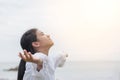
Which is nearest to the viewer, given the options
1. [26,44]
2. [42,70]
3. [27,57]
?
[27,57]

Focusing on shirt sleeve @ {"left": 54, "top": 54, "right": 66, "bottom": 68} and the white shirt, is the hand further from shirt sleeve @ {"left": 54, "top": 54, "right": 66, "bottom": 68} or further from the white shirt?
shirt sleeve @ {"left": 54, "top": 54, "right": 66, "bottom": 68}

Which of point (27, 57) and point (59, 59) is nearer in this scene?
point (27, 57)

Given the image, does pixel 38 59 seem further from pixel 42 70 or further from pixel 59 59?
pixel 59 59

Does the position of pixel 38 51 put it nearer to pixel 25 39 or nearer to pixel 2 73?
pixel 25 39

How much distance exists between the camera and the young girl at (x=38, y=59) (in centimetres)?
133

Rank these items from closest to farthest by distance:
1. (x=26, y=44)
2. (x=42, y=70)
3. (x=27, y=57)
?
(x=27, y=57) → (x=42, y=70) → (x=26, y=44)

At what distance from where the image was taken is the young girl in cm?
133

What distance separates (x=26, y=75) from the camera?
1370 millimetres

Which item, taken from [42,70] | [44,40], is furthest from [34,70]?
[44,40]

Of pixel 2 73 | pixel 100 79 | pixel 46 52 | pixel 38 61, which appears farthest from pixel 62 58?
pixel 100 79

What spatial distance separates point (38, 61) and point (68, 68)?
4.10 meters

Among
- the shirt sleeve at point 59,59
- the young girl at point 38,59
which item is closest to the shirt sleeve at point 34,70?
the young girl at point 38,59

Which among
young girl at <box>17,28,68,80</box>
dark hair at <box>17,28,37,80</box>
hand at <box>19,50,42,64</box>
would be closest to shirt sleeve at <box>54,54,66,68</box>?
young girl at <box>17,28,68,80</box>

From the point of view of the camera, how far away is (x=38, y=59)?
128 centimetres
